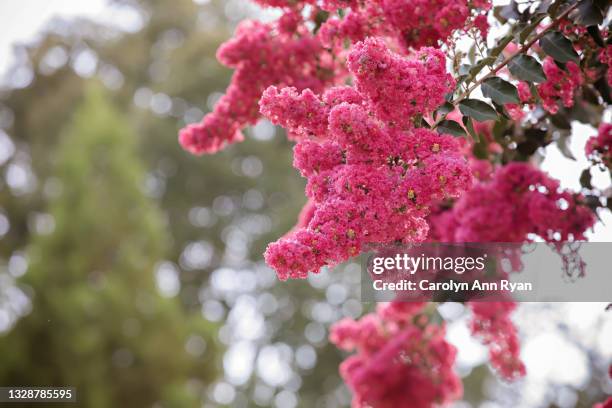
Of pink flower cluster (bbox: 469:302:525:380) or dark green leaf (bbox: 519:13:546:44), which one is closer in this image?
dark green leaf (bbox: 519:13:546:44)

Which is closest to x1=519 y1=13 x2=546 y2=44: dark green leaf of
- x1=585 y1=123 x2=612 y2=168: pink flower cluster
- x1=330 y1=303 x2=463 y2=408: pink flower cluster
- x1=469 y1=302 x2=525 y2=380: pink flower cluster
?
x1=585 y1=123 x2=612 y2=168: pink flower cluster

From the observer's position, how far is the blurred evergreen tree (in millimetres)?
5855

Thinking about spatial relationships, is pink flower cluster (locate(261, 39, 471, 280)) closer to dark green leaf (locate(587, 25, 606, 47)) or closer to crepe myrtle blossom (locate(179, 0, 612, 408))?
crepe myrtle blossom (locate(179, 0, 612, 408))

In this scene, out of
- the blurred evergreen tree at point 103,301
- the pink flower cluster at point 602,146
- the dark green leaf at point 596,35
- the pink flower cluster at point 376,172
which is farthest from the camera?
the blurred evergreen tree at point 103,301

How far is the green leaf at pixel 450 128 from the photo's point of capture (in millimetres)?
1264

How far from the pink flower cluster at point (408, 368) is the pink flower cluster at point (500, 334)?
199 mm

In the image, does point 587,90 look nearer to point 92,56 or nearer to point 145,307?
point 145,307

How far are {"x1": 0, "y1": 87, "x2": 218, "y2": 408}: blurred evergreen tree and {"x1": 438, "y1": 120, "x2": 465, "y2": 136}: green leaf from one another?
16.8ft

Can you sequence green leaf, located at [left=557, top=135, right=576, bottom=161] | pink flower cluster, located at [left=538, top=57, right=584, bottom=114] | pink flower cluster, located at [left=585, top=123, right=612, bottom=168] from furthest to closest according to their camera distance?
green leaf, located at [left=557, top=135, right=576, bottom=161], pink flower cluster, located at [left=585, top=123, right=612, bottom=168], pink flower cluster, located at [left=538, top=57, right=584, bottom=114]

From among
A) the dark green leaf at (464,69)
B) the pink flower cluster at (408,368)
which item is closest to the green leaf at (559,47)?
the dark green leaf at (464,69)

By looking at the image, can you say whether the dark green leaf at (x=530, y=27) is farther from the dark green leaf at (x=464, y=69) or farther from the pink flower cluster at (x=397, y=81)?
the pink flower cluster at (x=397, y=81)

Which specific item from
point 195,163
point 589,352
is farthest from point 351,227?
point 195,163

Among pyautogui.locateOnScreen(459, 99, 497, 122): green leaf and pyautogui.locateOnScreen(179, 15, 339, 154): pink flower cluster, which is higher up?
pyautogui.locateOnScreen(179, 15, 339, 154): pink flower cluster

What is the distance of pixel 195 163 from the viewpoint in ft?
31.4
